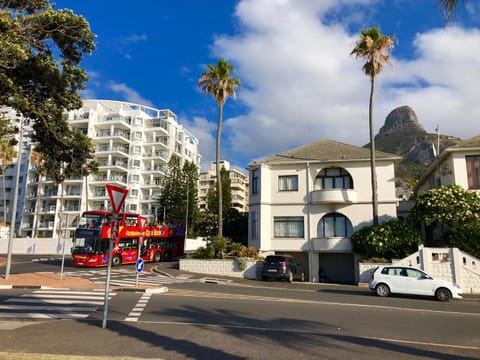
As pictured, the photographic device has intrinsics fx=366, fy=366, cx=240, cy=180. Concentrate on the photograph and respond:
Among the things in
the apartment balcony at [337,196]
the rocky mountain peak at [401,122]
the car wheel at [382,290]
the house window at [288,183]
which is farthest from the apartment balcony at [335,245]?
the rocky mountain peak at [401,122]

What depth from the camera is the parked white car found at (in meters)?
16.5

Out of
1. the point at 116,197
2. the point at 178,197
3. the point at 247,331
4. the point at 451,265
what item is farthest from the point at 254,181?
the point at 178,197

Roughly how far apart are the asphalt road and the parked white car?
8.47ft

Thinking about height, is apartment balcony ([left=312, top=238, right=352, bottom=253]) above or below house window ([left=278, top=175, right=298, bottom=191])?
below

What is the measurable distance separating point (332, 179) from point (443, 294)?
14912 millimetres

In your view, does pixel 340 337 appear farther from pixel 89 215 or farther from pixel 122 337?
pixel 89 215

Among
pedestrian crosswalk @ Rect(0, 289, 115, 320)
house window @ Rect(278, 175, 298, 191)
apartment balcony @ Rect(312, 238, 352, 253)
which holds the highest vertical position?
house window @ Rect(278, 175, 298, 191)

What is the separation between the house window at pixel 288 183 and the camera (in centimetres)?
3065

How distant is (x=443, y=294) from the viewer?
53.9 feet

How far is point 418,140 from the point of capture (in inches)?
5497

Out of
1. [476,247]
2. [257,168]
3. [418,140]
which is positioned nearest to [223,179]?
[257,168]

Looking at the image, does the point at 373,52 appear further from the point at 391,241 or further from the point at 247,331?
the point at 247,331

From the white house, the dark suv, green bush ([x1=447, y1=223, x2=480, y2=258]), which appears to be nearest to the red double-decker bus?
the dark suv

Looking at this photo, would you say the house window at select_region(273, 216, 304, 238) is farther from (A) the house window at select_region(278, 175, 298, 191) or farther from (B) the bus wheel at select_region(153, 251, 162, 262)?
(B) the bus wheel at select_region(153, 251, 162, 262)
